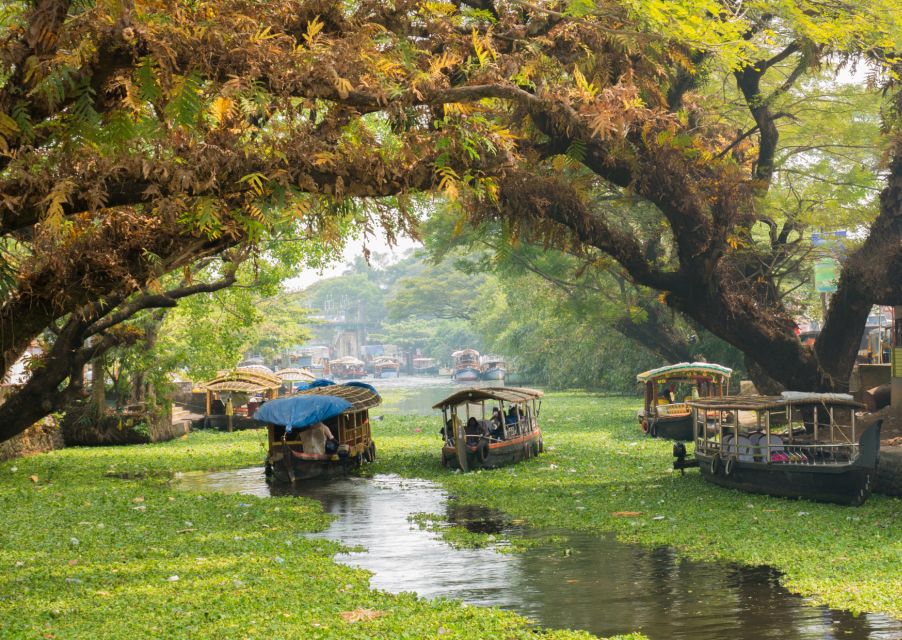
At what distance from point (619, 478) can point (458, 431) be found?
374cm

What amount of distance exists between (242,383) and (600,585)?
25.7 m

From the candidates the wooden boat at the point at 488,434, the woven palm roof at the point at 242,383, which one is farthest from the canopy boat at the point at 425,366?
the wooden boat at the point at 488,434

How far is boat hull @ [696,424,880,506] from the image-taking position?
1428cm

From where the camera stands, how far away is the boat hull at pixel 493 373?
8738 cm

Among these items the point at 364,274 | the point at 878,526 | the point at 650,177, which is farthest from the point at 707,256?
the point at 364,274

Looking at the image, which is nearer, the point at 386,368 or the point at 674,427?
the point at 674,427

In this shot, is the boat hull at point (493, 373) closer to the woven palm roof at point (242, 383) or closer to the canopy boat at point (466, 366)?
the canopy boat at point (466, 366)

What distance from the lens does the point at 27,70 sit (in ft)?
22.3

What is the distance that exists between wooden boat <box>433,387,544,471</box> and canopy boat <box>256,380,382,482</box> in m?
2.05

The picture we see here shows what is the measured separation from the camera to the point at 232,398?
115 feet

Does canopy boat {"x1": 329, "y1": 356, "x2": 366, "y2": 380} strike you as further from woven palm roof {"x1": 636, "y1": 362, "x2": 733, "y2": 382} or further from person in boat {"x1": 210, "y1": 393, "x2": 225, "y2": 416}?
woven palm roof {"x1": 636, "y1": 362, "x2": 733, "y2": 382}

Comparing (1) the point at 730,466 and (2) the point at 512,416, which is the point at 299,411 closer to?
(2) the point at 512,416

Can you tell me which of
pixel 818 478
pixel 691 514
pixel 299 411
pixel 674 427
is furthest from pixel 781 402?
pixel 674 427

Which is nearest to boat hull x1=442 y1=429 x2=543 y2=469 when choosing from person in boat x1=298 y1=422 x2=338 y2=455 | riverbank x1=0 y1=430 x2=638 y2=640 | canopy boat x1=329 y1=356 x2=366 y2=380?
person in boat x1=298 y1=422 x2=338 y2=455
